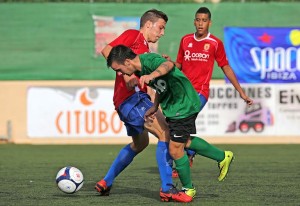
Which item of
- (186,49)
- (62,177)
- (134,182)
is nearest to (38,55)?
(186,49)

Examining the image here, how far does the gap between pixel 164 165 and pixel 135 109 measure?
0.67 metres

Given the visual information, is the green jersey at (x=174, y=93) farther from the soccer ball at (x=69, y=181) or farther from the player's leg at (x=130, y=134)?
the soccer ball at (x=69, y=181)

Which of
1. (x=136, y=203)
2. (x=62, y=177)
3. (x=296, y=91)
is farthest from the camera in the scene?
(x=296, y=91)

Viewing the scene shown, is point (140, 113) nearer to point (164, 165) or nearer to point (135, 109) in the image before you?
point (135, 109)

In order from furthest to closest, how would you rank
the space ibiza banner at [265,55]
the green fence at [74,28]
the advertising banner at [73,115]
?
the green fence at [74,28] → the space ibiza banner at [265,55] → the advertising banner at [73,115]

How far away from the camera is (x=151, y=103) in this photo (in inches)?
363

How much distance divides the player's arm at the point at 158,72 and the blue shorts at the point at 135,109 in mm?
918

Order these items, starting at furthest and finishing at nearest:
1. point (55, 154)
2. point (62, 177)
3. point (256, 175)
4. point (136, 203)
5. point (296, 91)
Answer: point (296, 91) → point (55, 154) → point (256, 175) → point (62, 177) → point (136, 203)

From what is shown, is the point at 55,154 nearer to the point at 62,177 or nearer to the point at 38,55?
the point at 38,55

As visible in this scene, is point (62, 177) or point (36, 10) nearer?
point (62, 177)

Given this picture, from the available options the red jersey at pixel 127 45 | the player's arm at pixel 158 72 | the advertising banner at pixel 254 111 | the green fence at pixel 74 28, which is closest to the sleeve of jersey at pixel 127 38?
the red jersey at pixel 127 45

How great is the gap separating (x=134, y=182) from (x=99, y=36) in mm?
8596

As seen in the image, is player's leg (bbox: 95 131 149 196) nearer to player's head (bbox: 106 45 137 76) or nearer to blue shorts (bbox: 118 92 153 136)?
blue shorts (bbox: 118 92 153 136)

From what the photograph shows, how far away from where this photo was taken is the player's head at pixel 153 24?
934 cm
